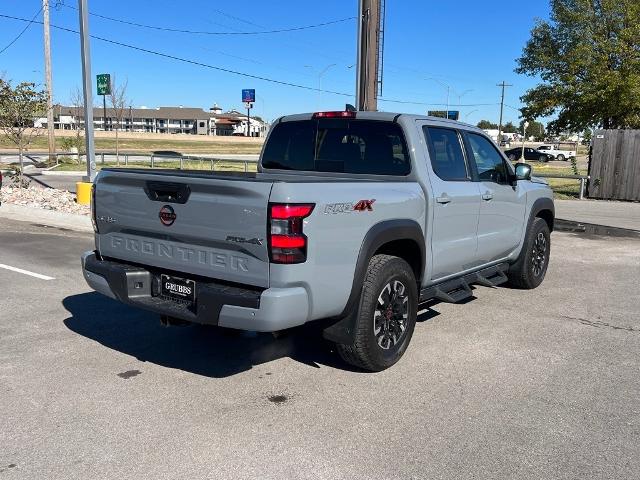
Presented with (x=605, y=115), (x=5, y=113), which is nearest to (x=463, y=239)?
(x=5, y=113)

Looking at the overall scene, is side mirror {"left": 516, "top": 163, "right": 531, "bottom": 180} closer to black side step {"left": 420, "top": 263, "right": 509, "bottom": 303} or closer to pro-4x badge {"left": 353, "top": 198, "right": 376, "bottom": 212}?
black side step {"left": 420, "top": 263, "right": 509, "bottom": 303}

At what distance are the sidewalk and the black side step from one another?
8.46m

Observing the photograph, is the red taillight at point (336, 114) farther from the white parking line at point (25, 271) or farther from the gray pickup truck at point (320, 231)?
the white parking line at point (25, 271)

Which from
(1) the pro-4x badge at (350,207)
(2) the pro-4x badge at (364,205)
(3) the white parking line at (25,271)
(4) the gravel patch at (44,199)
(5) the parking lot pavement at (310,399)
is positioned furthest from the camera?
(4) the gravel patch at (44,199)

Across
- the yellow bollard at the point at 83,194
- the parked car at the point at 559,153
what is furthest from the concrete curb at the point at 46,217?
the parked car at the point at 559,153

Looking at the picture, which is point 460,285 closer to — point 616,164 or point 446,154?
point 446,154

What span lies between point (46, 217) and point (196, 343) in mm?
8929

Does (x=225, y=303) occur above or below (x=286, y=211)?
below

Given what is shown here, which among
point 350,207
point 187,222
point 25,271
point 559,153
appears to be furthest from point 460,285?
point 559,153

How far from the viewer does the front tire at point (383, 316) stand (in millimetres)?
4137

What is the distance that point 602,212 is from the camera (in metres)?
16.0

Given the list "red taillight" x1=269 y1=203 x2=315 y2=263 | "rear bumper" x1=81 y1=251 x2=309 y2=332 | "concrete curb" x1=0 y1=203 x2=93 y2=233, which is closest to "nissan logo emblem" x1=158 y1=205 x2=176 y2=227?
"rear bumper" x1=81 y1=251 x2=309 y2=332

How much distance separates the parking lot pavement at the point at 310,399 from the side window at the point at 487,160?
55.2 inches

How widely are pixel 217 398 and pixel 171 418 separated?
0.39 meters
